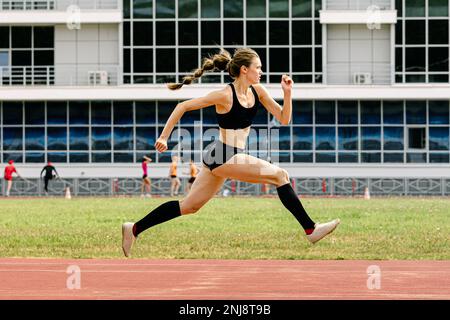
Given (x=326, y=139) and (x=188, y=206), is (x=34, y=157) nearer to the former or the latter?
(x=326, y=139)

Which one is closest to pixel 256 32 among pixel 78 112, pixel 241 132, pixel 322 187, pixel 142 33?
pixel 142 33

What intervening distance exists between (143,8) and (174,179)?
34.7ft

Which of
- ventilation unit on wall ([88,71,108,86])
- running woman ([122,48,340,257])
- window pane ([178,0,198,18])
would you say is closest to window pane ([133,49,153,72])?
ventilation unit on wall ([88,71,108,86])

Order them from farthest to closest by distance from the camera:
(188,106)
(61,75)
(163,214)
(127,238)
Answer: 1. (61,75)
2. (127,238)
3. (163,214)
4. (188,106)

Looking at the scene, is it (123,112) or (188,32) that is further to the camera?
(123,112)

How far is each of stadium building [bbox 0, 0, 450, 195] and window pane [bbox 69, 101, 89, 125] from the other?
6 centimetres

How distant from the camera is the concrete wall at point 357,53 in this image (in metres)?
52.1

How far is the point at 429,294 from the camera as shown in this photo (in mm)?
9930

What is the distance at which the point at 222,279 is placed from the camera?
11.5 metres

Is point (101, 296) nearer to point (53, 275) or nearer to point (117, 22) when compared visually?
point (53, 275)

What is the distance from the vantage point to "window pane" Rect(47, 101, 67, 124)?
53156 millimetres

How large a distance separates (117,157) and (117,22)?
6.80 metres

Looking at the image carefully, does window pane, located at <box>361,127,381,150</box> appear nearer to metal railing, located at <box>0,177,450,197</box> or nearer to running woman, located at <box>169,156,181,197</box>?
metal railing, located at <box>0,177,450,197</box>

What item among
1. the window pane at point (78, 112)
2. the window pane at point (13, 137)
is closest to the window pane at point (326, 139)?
the window pane at point (78, 112)
